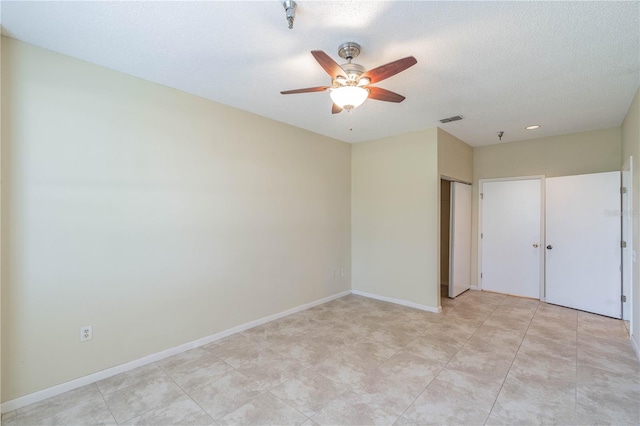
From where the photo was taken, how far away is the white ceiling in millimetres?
1746

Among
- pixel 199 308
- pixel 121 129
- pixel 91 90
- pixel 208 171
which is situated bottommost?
pixel 199 308

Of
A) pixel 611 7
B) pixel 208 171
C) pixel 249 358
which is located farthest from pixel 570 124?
pixel 249 358

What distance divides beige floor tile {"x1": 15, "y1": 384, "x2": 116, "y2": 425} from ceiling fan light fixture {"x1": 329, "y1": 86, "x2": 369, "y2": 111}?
8.82 feet

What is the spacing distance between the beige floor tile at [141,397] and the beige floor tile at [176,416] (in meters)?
0.05

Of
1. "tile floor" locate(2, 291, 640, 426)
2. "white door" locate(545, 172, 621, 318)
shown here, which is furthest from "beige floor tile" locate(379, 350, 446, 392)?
"white door" locate(545, 172, 621, 318)

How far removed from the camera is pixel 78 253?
232 centimetres

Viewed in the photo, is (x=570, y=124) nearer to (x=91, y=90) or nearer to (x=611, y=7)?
(x=611, y=7)

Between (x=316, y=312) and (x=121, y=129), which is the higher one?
(x=121, y=129)

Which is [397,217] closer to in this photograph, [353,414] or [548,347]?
[548,347]

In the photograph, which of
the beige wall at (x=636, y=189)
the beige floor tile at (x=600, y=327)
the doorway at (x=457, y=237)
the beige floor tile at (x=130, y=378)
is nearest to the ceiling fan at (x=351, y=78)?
the beige floor tile at (x=130, y=378)

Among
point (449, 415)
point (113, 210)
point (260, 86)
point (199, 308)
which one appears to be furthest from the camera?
point (199, 308)

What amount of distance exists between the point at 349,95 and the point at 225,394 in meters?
2.43

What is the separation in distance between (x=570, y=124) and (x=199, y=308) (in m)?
5.20

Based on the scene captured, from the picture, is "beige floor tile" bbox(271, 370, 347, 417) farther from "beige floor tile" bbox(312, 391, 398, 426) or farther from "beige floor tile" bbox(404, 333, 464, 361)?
"beige floor tile" bbox(404, 333, 464, 361)
